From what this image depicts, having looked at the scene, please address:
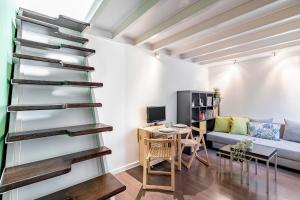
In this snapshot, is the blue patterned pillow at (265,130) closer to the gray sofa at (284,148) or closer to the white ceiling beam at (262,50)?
the gray sofa at (284,148)

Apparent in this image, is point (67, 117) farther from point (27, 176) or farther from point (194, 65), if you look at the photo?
point (194, 65)

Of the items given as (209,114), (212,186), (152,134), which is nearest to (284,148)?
(212,186)

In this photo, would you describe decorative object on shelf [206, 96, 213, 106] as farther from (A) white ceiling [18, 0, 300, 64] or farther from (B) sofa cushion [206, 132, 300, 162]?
(A) white ceiling [18, 0, 300, 64]

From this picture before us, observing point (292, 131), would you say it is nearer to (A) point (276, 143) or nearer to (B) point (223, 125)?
(A) point (276, 143)

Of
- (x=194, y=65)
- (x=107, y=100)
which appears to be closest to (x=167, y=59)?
(x=194, y=65)

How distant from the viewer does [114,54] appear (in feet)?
9.91

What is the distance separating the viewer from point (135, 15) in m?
2.31

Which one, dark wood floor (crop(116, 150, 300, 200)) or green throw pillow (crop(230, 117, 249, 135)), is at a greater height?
green throw pillow (crop(230, 117, 249, 135))

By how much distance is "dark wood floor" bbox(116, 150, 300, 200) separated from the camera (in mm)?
2309

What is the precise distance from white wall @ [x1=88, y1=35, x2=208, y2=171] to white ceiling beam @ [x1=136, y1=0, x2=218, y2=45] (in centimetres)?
→ 54

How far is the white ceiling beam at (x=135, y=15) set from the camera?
2025mm

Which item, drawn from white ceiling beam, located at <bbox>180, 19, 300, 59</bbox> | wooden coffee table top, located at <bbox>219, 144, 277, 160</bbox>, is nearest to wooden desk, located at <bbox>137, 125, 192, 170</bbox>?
wooden coffee table top, located at <bbox>219, 144, 277, 160</bbox>

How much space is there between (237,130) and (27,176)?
435 centimetres

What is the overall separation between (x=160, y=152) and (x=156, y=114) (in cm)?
106
